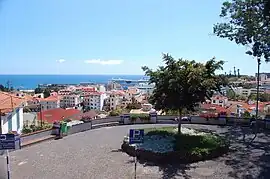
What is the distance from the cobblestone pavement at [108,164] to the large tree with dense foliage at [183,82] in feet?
9.45

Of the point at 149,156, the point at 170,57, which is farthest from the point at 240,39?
the point at 149,156

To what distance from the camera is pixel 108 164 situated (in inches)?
464

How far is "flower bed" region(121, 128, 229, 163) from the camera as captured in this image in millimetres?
11969

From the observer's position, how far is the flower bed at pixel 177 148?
1197 cm

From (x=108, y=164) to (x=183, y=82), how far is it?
5292mm

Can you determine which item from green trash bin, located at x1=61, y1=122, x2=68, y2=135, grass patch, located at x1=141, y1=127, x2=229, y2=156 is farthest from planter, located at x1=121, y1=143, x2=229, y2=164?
green trash bin, located at x1=61, y1=122, x2=68, y2=135

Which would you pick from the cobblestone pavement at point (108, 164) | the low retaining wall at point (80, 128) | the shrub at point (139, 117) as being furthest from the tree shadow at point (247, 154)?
the low retaining wall at point (80, 128)

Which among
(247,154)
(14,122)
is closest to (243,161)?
(247,154)

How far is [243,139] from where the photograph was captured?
50.4ft

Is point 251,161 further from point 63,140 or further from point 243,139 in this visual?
point 63,140

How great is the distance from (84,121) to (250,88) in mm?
84296

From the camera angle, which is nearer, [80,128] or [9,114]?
[9,114]

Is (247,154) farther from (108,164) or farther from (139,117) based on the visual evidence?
(139,117)

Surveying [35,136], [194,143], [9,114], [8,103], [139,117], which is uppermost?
[8,103]
